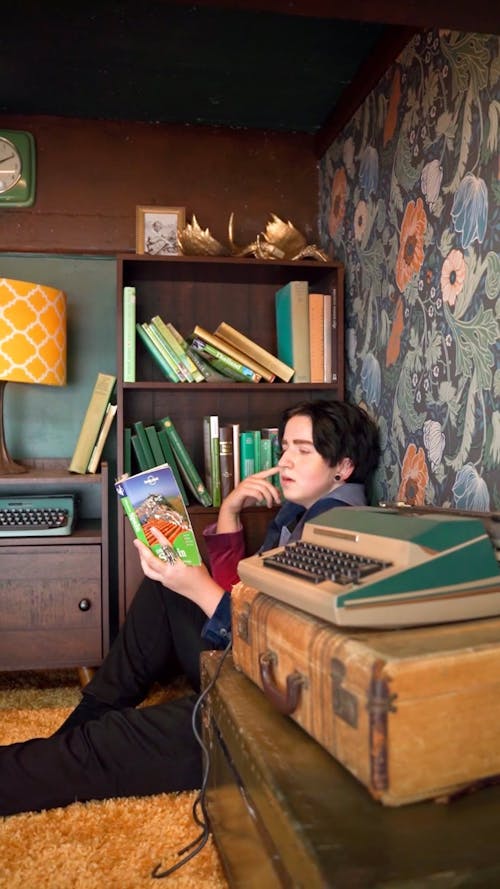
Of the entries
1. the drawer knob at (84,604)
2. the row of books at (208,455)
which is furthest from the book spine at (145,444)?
the drawer knob at (84,604)

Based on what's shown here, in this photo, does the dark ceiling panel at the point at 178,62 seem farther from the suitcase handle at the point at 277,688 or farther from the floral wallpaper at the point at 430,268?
the suitcase handle at the point at 277,688

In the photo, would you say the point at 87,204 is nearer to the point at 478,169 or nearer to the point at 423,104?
the point at 423,104

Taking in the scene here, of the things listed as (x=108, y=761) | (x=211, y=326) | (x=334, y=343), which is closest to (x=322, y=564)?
(x=108, y=761)

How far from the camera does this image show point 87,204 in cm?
256

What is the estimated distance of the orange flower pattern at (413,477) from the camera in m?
1.79

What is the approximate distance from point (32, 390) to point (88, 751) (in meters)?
1.48

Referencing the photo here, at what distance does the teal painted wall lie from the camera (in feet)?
8.55

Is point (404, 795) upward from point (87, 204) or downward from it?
downward

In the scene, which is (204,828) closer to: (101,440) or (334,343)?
(101,440)

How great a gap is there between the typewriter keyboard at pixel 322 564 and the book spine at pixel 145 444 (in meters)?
1.21

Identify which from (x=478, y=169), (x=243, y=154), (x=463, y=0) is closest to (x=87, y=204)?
(x=243, y=154)

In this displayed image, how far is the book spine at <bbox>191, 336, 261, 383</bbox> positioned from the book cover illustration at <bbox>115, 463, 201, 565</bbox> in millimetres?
612

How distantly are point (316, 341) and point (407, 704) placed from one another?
5.66 feet

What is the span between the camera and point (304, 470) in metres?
1.92
